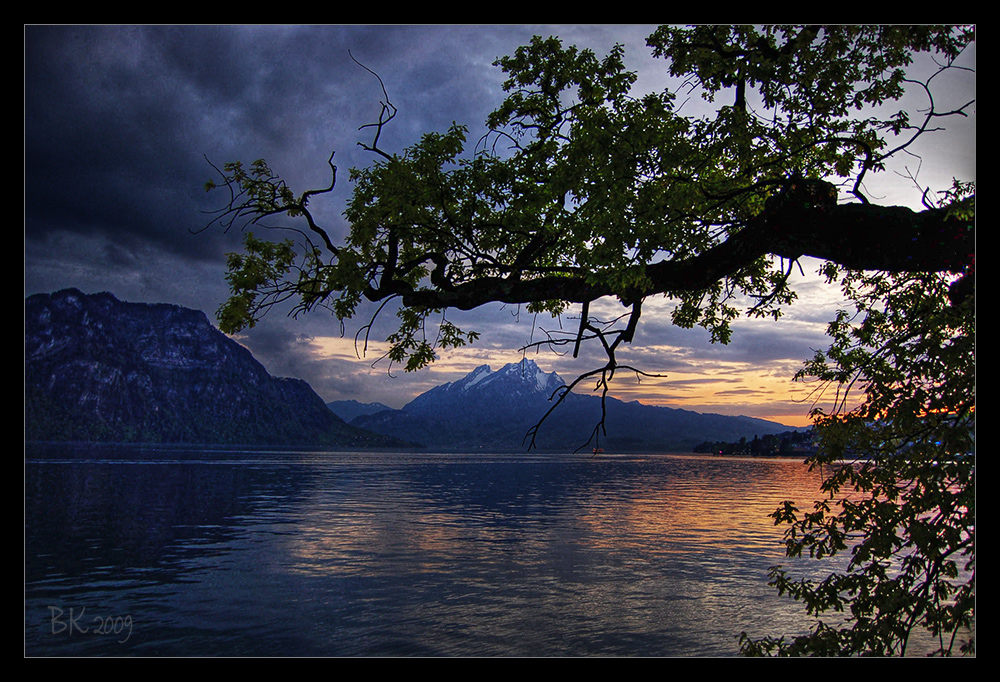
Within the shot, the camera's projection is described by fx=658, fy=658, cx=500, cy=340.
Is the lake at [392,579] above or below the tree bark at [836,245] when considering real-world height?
below

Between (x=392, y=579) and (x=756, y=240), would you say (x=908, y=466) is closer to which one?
(x=756, y=240)

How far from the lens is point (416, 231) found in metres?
8.77

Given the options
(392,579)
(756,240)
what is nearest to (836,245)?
(756,240)

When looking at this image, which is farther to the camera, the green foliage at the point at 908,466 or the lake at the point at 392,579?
the lake at the point at 392,579

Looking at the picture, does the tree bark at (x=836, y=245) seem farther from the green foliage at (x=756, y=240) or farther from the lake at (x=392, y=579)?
the lake at (x=392, y=579)

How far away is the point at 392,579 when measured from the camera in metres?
32.9

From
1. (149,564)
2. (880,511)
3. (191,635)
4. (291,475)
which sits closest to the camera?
(880,511)

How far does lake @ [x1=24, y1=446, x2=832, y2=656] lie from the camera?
931 inches

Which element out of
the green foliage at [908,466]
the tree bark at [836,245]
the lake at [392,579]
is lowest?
the lake at [392,579]

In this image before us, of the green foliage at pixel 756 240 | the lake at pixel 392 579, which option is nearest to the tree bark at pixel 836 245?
the green foliage at pixel 756 240

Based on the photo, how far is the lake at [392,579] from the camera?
77.6 feet
